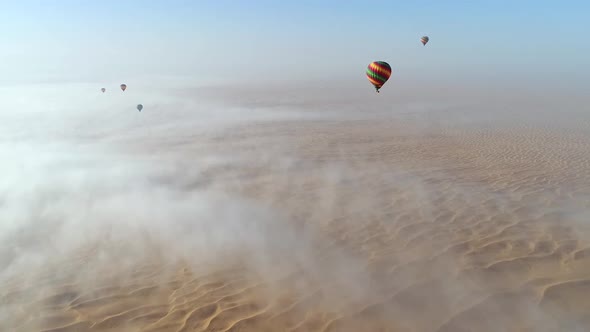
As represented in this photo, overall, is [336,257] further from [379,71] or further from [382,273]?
[379,71]

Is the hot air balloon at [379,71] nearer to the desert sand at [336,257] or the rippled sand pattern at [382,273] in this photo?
the desert sand at [336,257]

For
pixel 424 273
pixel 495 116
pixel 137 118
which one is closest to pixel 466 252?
pixel 424 273

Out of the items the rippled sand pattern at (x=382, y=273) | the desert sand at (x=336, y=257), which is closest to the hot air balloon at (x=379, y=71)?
the desert sand at (x=336, y=257)

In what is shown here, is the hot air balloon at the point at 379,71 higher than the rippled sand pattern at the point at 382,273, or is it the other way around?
the hot air balloon at the point at 379,71

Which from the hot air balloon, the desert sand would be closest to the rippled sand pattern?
the desert sand

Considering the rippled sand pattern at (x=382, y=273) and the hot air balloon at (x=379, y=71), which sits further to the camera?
the hot air balloon at (x=379, y=71)

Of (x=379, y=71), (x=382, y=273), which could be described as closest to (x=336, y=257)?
(x=382, y=273)
